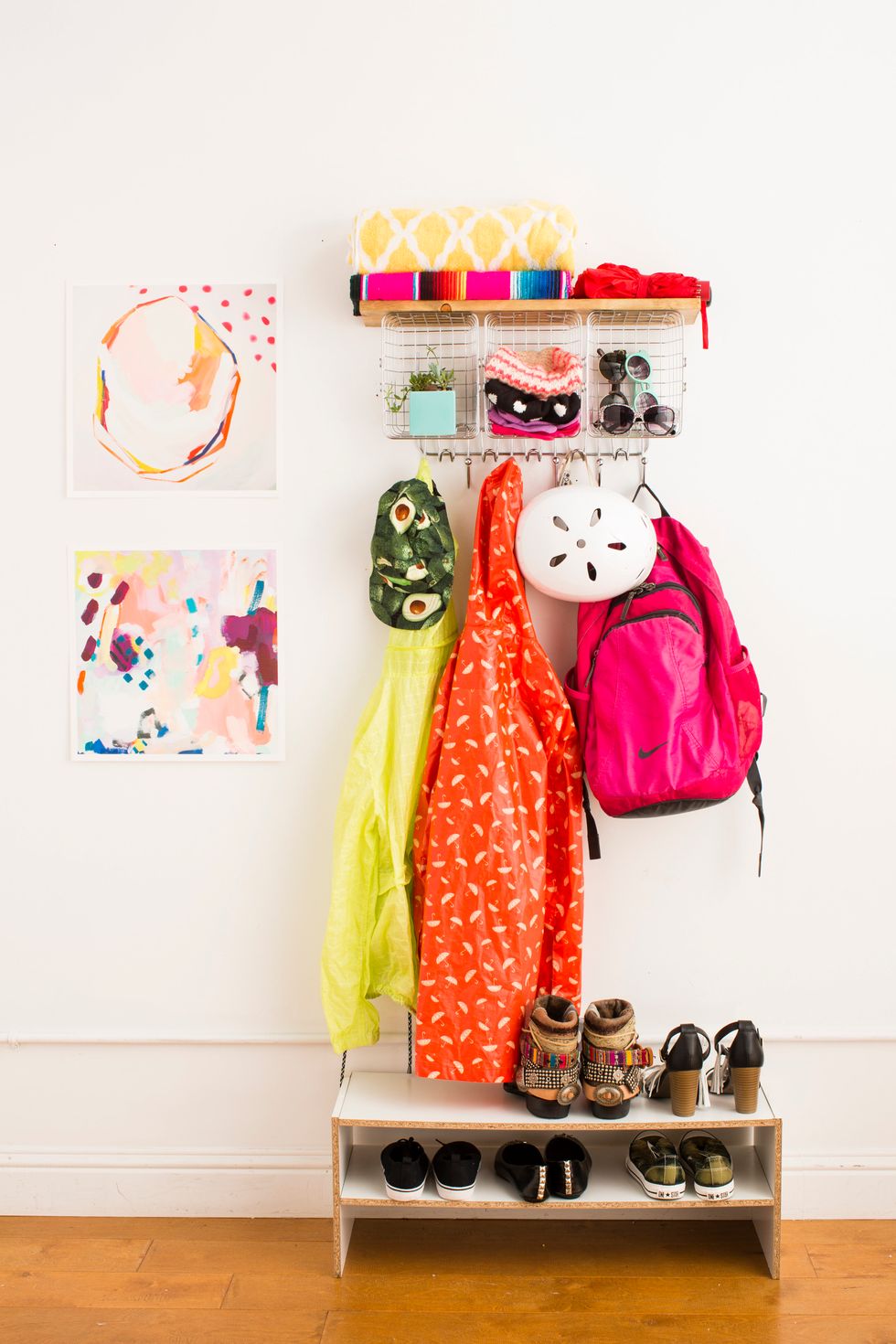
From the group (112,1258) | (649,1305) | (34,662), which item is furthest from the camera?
(34,662)

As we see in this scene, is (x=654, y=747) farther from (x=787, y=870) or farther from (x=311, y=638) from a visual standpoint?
(x=311, y=638)

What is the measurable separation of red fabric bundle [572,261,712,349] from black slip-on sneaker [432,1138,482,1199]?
5.36 ft

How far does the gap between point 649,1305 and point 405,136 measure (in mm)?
2268

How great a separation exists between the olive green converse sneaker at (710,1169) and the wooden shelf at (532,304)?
159 cm

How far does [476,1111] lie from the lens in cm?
184

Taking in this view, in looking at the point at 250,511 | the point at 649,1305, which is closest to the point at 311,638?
the point at 250,511

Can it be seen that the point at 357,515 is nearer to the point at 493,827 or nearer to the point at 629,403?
the point at 629,403

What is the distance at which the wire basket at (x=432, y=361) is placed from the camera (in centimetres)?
194

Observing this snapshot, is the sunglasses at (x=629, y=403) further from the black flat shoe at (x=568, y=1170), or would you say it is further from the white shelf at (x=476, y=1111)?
Answer: the black flat shoe at (x=568, y=1170)

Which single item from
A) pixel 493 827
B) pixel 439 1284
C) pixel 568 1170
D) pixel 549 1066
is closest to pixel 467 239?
pixel 493 827

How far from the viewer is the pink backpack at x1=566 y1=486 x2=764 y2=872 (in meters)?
1.78

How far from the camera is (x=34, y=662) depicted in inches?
79.8

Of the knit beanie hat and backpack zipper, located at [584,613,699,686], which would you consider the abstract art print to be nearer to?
the knit beanie hat

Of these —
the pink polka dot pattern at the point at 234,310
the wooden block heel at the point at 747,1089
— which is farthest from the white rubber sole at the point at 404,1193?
the pink polka dot pattern at the point at 234,310
